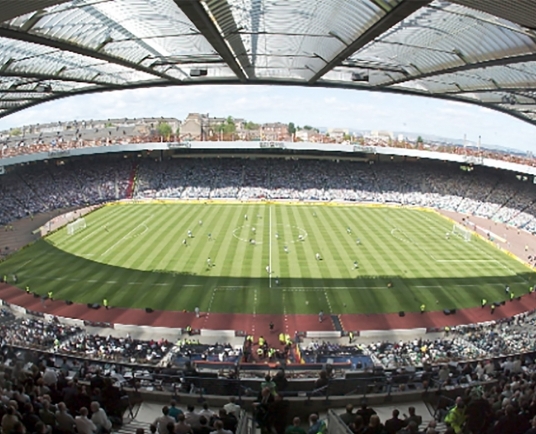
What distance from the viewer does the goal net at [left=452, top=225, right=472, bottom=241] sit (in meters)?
49.2

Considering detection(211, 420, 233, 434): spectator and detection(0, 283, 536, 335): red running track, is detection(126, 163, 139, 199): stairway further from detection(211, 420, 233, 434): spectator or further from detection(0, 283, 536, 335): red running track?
detection(211, 420, 233, 434): spectator

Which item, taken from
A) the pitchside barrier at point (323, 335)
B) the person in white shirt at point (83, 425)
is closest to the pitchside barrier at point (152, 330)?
the pitchside barrier at point (323, 335)

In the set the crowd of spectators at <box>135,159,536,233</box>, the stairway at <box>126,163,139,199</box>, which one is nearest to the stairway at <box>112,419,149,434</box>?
the crowd of spectators at <box>135,159,536,233</box>

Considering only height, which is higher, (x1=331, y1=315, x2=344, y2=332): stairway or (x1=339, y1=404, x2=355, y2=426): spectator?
(x1=339, y1=404, x2=355, y2=426): spectator

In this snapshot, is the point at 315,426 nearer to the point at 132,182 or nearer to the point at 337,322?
the point at 337,322

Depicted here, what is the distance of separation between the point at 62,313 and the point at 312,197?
1791 inches

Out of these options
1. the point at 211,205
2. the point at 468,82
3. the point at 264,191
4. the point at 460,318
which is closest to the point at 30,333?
the point at 460,318

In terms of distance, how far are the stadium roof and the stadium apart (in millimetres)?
148

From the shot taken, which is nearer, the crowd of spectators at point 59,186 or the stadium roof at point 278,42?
the stadium roof at point 278,42

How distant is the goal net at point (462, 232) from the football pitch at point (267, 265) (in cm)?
86

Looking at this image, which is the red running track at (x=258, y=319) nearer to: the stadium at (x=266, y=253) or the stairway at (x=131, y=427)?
the stadium at (x=266, y=253)

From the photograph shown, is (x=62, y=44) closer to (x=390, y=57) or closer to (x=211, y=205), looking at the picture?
(x=390, y=57)

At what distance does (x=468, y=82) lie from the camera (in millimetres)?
27469

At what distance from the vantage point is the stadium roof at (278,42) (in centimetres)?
1416
